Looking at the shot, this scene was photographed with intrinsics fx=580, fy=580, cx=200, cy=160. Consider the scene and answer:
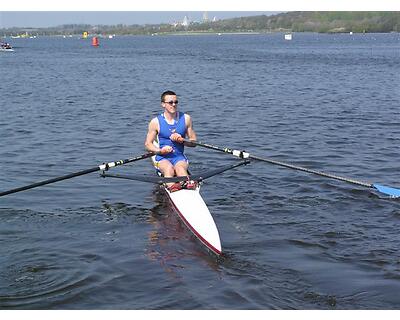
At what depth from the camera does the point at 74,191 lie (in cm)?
1376

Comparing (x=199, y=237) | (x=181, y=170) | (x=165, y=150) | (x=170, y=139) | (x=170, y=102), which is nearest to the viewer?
(x=199, y=237)

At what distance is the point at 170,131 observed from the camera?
12312 millimetres

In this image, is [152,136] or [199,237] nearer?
[199,237]

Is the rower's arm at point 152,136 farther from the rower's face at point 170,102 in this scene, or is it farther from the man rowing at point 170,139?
the rower's face at point 170,102

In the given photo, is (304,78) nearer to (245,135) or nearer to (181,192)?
(245,135)

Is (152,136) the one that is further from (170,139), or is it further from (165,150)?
(165,150)

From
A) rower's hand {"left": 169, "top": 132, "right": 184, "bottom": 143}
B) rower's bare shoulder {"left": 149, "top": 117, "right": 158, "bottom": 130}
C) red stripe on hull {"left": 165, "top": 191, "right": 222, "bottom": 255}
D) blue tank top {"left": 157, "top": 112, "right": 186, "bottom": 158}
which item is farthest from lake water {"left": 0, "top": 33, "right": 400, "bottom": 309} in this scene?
rower's bare shoulder {"left": 149, "top": 117, "right": 158, "bottom": 130}

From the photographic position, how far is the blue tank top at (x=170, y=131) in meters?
12.3

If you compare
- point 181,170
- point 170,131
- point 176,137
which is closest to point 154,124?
point 170,131

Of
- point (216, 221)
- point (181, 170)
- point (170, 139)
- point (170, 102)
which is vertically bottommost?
point (216, 221)

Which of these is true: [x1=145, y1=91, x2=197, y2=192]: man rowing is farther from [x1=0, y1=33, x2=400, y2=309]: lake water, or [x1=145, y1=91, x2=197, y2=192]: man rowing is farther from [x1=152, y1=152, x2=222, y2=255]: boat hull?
[x1=0, y1=33, x2=400, y2=309]: lake water

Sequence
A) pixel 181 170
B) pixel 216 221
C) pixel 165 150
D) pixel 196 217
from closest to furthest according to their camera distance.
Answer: pixel 196 217 < pixel 216 221 < pixel 165 150 < pixel 181 170

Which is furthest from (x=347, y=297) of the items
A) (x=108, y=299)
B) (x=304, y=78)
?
(x=304, y=78)

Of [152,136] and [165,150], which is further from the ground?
[152,136]
